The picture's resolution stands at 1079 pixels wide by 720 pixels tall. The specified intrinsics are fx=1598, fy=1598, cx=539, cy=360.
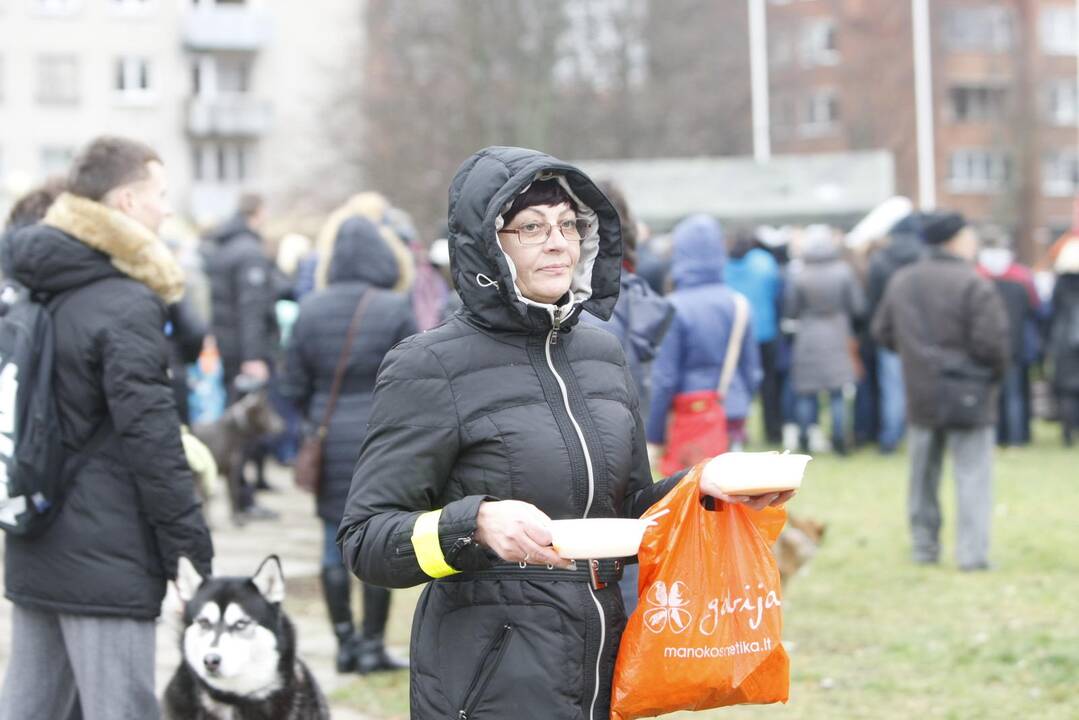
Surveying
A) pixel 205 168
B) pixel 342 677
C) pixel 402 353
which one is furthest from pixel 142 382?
pixel 205 168

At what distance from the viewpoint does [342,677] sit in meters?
7.70

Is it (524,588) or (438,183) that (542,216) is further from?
(438,183)

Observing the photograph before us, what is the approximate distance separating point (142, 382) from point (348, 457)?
2699mm

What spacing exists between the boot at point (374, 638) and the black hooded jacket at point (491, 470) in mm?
4109

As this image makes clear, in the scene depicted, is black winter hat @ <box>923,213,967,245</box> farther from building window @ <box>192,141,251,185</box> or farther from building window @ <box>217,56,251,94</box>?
building window @ <box>217,56,251,94</box>

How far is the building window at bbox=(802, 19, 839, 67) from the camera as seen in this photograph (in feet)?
A: 219

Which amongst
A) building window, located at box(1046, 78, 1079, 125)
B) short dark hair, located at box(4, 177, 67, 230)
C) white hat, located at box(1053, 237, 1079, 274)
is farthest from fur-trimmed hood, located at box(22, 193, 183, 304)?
building window, located at box(1046, 78, 1079, 125)

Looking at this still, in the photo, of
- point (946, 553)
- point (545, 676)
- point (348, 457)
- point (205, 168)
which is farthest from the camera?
point (205, 168)

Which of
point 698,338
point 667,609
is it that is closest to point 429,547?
point 667,609

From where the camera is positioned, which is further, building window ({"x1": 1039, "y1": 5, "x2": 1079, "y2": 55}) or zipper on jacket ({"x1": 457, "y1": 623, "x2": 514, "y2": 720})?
building window ({"x1": 1039, "y1": 5, "x2": 1079, "y2": 55})

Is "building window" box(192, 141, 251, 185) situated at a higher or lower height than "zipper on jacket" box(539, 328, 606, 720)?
higher

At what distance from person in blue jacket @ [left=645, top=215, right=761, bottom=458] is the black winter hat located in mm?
1735

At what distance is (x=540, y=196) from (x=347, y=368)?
402 cm

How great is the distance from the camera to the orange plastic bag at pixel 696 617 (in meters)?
3.44
